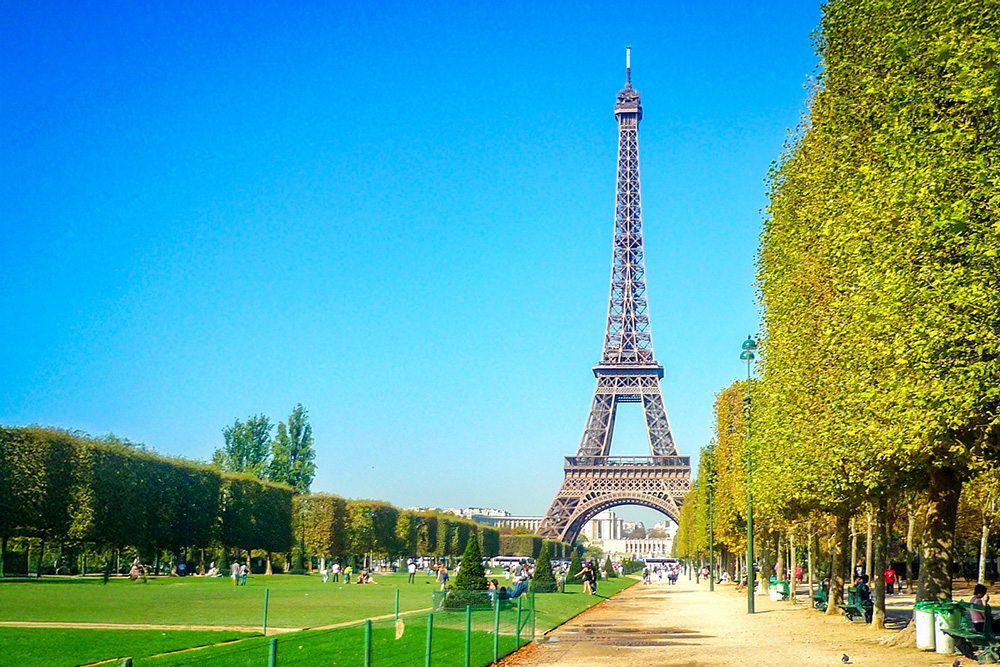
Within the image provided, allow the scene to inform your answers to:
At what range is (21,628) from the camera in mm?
25828

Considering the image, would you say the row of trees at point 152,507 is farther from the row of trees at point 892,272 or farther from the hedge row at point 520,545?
the hedge row at point 520,545

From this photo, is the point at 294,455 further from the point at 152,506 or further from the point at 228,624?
the point at 228,624

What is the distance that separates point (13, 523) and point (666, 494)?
74.8m

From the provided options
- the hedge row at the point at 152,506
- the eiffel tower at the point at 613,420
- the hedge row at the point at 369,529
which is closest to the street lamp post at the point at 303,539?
the hedge row at the point at 369,529

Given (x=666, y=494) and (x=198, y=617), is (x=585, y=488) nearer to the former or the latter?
(x=666, y=494)

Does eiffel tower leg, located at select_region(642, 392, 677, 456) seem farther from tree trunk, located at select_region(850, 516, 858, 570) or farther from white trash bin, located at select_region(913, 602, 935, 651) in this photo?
white trash bin, located at select_region(913, 602, 935, 651)

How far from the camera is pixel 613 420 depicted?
404 feet

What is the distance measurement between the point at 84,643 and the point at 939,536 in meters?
18.8

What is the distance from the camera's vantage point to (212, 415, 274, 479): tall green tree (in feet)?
353

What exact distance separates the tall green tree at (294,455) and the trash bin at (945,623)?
295 ft

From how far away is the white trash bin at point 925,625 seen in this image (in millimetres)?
21125

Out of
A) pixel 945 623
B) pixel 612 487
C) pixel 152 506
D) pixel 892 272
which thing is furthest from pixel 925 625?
pixel 612 487

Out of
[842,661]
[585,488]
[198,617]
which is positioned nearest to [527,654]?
[842,661]

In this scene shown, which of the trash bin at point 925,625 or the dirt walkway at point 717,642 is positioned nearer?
the dirt walkway at point 717,642
